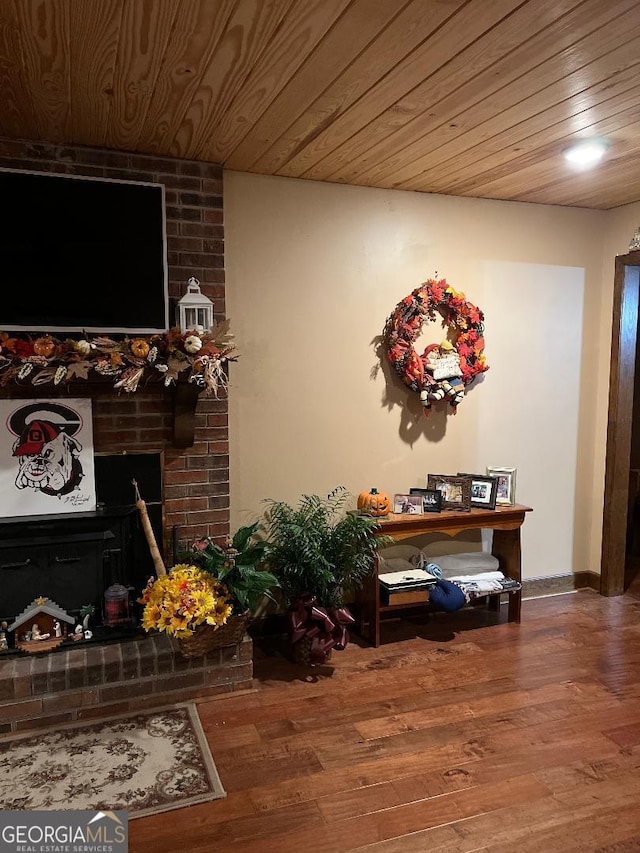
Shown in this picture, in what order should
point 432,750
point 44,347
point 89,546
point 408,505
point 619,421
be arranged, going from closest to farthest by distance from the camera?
point 432,750 → point 44,347 → point 89,546 → point 408,505 → point 619,421

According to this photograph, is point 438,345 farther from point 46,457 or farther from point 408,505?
point 46,457

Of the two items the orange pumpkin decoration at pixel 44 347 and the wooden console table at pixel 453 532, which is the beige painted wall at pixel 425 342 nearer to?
the wooden console table at pixel 453 532

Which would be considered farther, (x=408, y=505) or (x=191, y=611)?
(x=408, y=505)

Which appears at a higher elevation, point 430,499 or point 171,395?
point 171,395

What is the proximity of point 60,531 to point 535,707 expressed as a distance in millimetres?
2184

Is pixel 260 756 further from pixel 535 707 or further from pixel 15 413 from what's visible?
pixel 15 413

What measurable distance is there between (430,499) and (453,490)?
16 cm

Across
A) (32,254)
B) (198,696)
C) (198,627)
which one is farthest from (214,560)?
(32,254)

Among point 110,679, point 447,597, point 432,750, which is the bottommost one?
point 432,750

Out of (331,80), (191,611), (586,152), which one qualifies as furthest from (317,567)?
(586,152)

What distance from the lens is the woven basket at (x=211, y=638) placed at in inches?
104

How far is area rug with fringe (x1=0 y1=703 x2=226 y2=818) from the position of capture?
205 centimetres

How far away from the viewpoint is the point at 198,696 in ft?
8.90

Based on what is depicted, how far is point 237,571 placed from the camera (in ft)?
9.08
